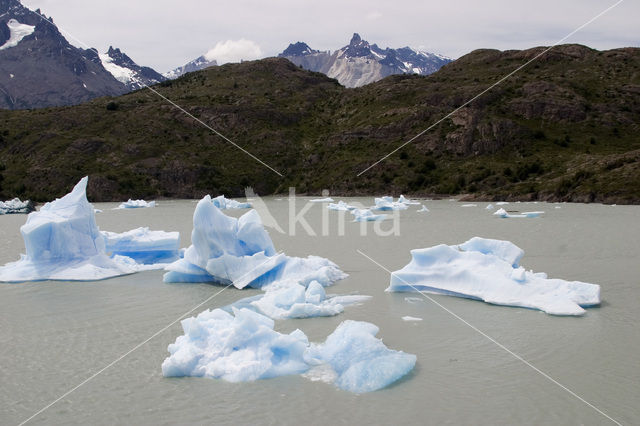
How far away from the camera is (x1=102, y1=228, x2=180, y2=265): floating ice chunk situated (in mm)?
15586

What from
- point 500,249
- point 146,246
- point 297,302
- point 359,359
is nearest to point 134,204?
point 146,246

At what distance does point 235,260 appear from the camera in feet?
41.3

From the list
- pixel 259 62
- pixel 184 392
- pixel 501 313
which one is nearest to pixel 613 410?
pixel 501 313

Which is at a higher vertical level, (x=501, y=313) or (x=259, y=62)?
(x=259, y=62)

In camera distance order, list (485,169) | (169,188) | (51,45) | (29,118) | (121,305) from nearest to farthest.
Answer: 1. (121,305)
2. (485,169)
3. (169,188)
4. (29,118)
5. (51,45)

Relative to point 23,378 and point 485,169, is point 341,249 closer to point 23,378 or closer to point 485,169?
point 23,378

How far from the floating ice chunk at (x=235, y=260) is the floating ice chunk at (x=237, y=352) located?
4.25 meters

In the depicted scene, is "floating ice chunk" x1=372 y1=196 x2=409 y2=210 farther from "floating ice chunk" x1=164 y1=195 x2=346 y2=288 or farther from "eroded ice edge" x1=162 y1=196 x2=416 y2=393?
"eroded ice edge" x1=162 y1=196 x2=416 y2=393

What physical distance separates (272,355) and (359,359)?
1.11m

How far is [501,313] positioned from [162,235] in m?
9.68

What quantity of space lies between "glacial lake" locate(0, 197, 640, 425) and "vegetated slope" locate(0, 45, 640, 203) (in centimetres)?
3248

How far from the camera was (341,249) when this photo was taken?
60.4ft

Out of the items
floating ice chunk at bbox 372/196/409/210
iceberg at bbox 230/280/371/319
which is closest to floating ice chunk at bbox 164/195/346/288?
iceberg at bbox 230/280/371/319
